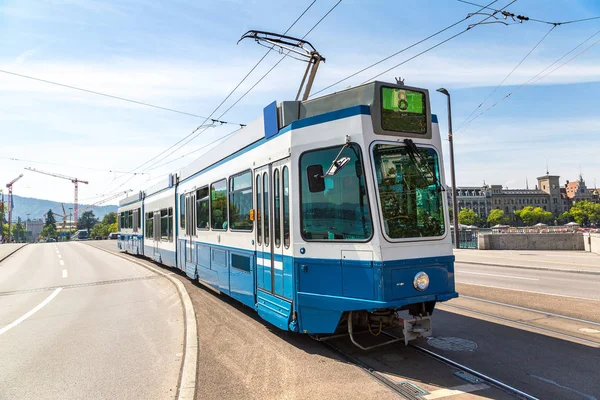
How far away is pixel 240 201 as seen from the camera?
7777 mm

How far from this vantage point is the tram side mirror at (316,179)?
552 centimetres

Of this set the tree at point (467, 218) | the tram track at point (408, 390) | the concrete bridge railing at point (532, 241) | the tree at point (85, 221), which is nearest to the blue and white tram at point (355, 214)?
the tram track at point (408, 390)

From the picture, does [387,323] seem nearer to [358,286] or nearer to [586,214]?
[358,286]

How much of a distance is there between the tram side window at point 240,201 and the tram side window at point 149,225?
34.5 feet

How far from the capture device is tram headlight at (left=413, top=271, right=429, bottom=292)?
537cm

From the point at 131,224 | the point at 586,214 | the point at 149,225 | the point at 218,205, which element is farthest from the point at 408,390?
the point at 586,214

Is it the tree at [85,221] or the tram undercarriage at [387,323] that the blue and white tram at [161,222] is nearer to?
the tram undercarriage at [387,323]

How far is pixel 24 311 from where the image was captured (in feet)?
31.8

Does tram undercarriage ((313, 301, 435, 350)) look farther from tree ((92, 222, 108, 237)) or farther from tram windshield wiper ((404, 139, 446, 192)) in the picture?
tree ((92, 222, 108, 237))

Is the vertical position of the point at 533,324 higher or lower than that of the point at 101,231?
lower

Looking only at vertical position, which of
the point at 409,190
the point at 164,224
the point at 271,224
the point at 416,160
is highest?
the point at 416,160

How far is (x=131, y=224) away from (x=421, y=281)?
20.7 metres

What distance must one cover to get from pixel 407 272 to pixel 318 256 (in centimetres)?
117

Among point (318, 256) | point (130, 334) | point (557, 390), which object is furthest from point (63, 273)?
point (557, 390)
